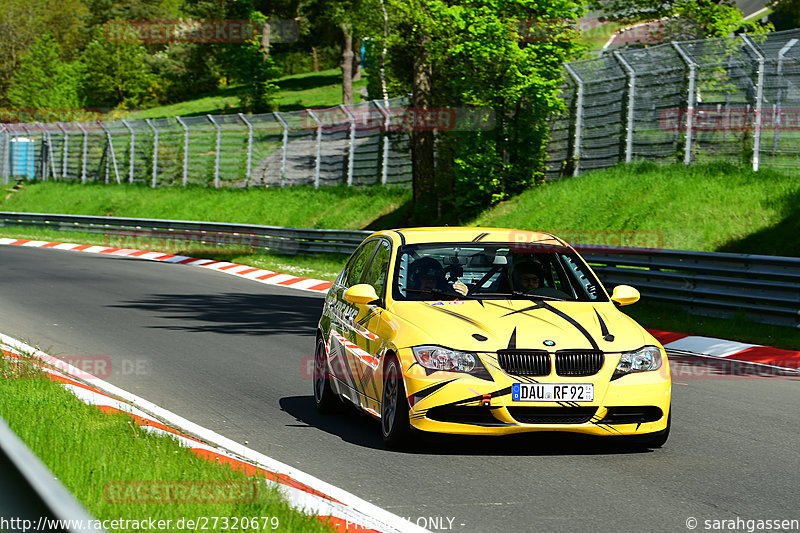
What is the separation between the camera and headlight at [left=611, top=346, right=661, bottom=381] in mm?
7234

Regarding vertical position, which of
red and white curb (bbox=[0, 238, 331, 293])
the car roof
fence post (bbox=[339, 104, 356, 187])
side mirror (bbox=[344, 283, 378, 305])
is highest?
the car roof

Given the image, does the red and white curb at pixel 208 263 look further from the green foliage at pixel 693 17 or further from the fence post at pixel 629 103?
the green foliage at pixel 693 17

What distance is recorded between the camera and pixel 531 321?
7.46 m

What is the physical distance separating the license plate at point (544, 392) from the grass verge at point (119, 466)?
1.97 metres

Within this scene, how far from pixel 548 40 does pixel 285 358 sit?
1662 centimetres

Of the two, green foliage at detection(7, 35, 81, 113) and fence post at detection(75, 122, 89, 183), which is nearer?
fence post at detection(75, 122, 89, 183)

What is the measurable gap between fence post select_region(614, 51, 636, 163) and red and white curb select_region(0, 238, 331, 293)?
787cm

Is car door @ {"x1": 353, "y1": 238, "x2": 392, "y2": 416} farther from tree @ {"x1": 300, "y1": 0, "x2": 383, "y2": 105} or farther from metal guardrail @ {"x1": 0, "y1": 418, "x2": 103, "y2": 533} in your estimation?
tree @ {"x1": 300, "y1": 0, "x2": 383, "y2": 105}

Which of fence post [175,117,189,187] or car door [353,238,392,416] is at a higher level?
car door [353,238,392,416]

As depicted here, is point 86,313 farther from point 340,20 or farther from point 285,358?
point 340,20

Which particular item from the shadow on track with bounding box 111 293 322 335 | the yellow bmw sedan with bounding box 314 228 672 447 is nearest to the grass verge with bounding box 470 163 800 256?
the shadow on track with bounding box 111 293 322 335

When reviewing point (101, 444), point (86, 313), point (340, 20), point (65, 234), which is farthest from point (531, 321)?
point (340, 20)

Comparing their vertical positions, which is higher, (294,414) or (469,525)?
(469,525)

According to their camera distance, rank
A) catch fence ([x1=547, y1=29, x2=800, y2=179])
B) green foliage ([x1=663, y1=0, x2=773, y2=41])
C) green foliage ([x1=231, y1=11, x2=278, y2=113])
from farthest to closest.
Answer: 1. green foliage ([x1=231, y1=11, x2=278, y2=113])
2. green foliage ([x1=663, y1=0, x2=773, y2=41])
3. catch fence ([x1=547, y1=29, x2=800, y2=179])
